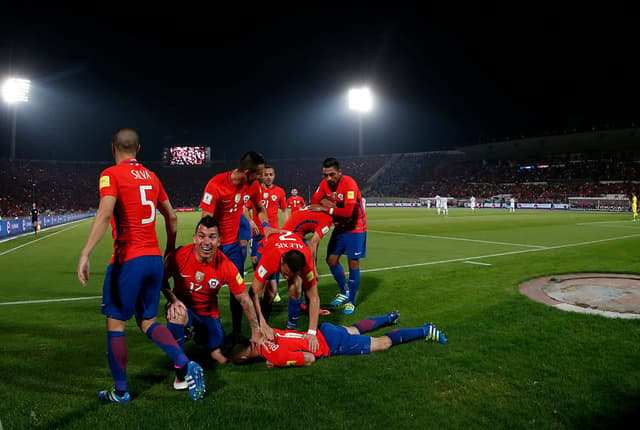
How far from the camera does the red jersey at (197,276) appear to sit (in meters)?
4.16

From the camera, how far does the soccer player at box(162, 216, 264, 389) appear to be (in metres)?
3.97

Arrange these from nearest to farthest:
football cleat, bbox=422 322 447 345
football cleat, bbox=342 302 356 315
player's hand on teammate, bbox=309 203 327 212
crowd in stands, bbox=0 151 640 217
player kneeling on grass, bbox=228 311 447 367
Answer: player kneeling on grass, bbox=228 311 447 367, football cleat, bbox=422 322 447 345, football cleat, bbox=342 302 356 315, player's hand on teammate, bbox=309 203 327 212, crowd in stands, bbox=0 151 640 217

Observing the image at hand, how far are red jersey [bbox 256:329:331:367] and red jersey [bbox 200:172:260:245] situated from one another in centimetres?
194

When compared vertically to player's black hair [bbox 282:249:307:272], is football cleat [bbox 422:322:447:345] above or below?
below

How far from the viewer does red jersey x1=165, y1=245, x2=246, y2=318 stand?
4.16 m

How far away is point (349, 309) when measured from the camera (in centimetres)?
622

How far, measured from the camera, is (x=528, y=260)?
418 inches

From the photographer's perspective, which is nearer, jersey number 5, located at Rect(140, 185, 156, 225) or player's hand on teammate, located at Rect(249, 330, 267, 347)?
jersey number 5, located at Rect(140, 185, 156, 225)

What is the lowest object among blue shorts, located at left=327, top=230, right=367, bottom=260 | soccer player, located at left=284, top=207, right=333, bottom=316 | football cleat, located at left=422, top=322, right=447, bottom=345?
football cleat, located at left=422, top=322, right=447, bottom=345

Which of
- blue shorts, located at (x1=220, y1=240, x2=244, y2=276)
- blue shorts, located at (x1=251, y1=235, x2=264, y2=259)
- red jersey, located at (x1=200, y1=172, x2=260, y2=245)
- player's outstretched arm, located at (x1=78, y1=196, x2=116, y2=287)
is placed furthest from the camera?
blue shorts, located at (x1=251, y1=235, x2=264, y2=259)

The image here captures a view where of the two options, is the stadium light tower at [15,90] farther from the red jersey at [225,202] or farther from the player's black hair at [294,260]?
the player's black hair at [294,260]

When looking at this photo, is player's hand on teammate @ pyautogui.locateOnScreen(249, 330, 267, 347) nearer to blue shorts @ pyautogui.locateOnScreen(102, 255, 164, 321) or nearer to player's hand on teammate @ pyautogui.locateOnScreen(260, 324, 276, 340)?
player's hand on teammate @ pyautogui.locateOnScreen(260, 324, 276, 340)

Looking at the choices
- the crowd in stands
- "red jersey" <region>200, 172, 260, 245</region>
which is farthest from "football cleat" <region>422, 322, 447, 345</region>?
the crowd in stands

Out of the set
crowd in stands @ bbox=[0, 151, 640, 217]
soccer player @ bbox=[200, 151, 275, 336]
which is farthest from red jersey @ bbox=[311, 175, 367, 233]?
crowd in stands @ bbox=[0, 151, 640, 217]
